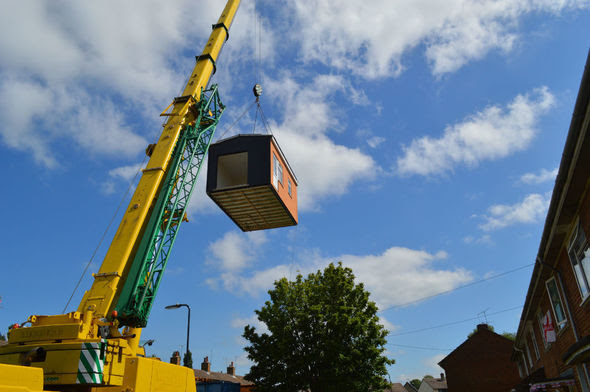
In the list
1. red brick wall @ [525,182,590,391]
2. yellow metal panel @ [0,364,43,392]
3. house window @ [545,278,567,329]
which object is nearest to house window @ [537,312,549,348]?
red brick wall @ [525,182,590,391]

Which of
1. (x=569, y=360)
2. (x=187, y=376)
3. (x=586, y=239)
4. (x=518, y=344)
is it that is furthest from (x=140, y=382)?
(x=518, y=344)

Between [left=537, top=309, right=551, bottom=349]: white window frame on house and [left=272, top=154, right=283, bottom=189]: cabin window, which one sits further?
[left=272, top=154, right=283, bottom=189]: cabin window

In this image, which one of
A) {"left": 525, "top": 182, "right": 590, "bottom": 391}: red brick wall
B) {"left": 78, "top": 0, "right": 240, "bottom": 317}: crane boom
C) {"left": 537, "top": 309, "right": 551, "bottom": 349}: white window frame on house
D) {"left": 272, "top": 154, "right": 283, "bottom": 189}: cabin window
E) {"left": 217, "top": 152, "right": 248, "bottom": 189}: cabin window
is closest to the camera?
{"left": 525, "top": 182, "right": 590, "bottom": 391}: red brick wall

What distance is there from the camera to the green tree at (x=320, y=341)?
23.5m

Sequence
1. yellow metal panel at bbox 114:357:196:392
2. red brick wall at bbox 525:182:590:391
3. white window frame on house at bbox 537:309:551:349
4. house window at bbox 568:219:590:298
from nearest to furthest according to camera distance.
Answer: house window at bbox 568:219:590:298
red brick wall at bbox 525:182:590:391
yellow metal panel at bbox 114:357:196:392
white window frame on house at bbox 537:309:551:349

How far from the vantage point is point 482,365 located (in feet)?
133

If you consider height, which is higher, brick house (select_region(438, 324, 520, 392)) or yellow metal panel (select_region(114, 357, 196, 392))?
brick house (select_region(438, 324, 520, 392))

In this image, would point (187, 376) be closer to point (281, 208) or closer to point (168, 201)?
point (168, 201)

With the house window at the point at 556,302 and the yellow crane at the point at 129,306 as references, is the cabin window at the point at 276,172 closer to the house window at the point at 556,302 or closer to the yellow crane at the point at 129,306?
the yellow crane at the point at 129,306

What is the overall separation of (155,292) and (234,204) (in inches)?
239

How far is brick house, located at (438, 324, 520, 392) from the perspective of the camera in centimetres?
3950

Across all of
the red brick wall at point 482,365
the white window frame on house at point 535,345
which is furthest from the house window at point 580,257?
the red brick wall at point 482,365

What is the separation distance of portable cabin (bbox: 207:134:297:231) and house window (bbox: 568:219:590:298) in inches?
422

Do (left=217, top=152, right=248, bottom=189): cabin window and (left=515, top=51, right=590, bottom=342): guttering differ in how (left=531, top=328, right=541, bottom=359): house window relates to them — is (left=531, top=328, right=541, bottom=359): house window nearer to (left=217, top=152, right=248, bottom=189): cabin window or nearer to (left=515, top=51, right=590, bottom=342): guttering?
(left=515, top=51, right=590, bottom=342): guttering
